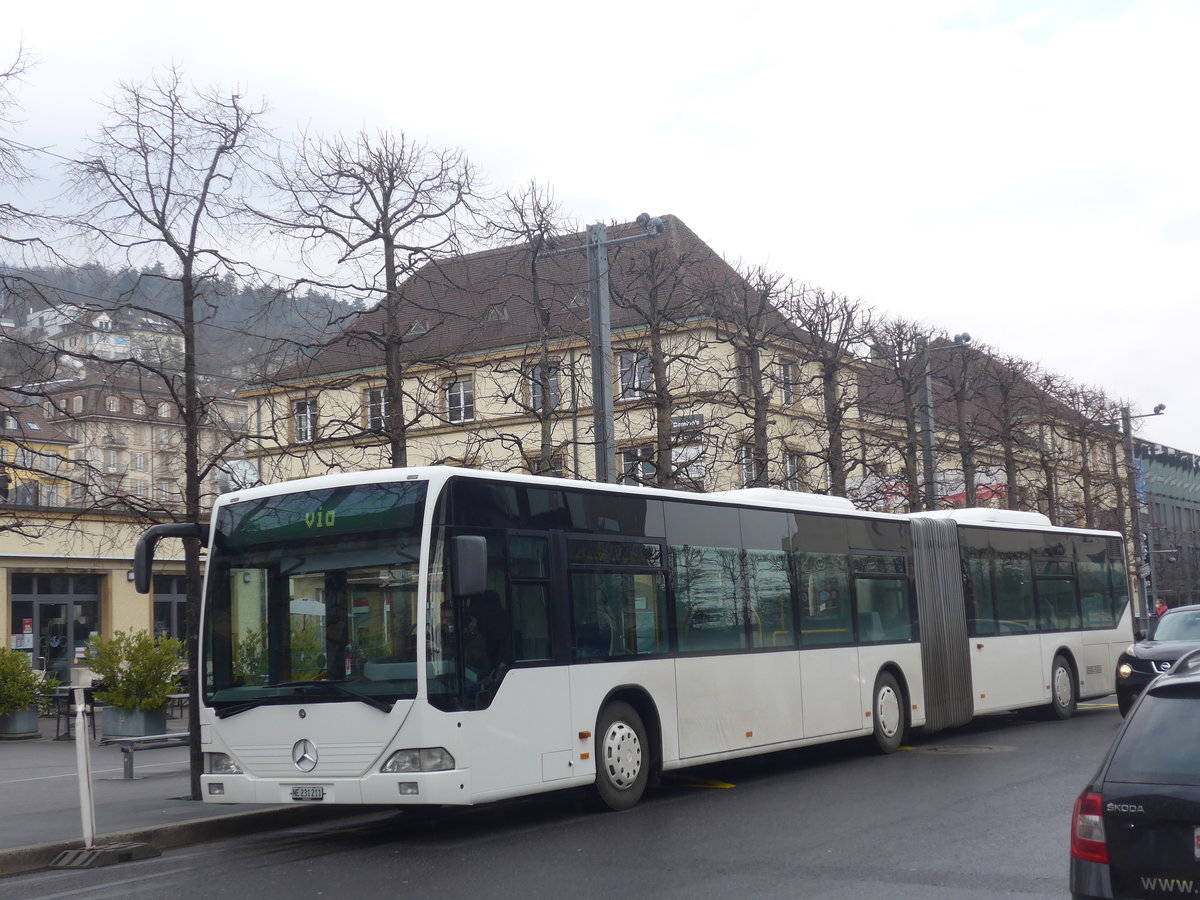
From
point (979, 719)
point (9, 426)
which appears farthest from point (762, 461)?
point (9, 426)

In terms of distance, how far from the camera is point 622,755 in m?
13.2

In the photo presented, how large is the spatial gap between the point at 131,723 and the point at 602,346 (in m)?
10.7

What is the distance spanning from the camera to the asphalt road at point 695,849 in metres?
8.96

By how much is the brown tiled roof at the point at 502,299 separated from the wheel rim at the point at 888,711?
7336mm

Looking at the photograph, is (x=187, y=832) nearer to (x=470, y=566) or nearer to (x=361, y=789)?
(x=361, y=789)

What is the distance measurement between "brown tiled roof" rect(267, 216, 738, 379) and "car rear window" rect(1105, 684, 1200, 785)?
1264cm

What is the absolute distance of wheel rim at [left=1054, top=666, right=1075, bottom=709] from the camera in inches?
898

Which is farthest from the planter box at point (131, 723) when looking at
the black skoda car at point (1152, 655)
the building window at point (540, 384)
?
the black skoda car at point (1152, 655)

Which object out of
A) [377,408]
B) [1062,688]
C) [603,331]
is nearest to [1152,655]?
[1062,688]

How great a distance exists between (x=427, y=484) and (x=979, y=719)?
16.0m

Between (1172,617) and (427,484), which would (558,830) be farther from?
(1172,617)

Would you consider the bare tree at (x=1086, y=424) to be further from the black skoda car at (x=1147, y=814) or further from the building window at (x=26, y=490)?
the black skoda car at (x=1147, y=814)

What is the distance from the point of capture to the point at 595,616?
1314 cm

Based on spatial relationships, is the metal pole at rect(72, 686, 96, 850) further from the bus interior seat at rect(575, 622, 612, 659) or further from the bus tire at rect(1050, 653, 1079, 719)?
the bus tire at rect(1050, 653, 1079, 719)
